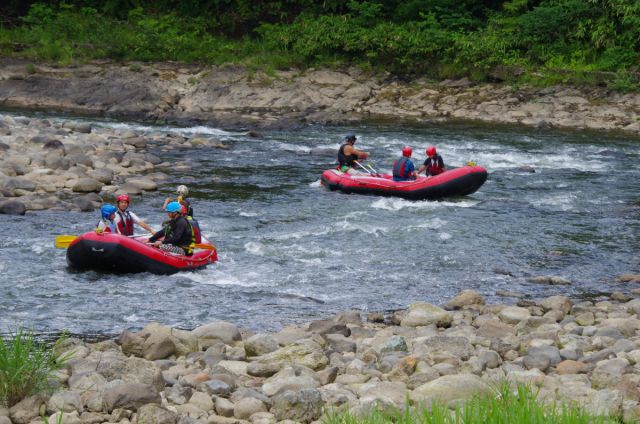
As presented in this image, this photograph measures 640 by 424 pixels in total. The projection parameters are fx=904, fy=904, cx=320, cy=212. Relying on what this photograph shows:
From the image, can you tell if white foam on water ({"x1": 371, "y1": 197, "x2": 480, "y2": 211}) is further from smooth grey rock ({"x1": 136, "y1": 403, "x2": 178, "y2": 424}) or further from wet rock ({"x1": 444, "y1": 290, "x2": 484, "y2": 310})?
A: smooth grey rock ({"x1": 136, "y1": 403, "x2": 178, "y2": 424})

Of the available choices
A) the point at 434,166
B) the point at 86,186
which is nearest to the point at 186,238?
the point at 86,186

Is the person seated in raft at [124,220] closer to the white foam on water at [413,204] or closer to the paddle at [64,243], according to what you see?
the paddle at [64,243]

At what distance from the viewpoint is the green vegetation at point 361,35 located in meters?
26.2

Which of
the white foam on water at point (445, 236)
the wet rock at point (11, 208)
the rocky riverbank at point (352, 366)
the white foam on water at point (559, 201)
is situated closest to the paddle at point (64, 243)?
the wet rock at point (11, 208)

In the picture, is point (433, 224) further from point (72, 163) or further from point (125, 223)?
point (72, 163)

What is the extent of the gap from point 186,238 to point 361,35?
1845cm

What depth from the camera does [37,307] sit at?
9086 millimetres

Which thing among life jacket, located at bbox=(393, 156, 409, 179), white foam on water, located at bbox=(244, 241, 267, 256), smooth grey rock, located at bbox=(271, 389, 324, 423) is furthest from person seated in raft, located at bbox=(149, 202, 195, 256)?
smooth grey rock, located at bbox=(271, 389, 324, 423)

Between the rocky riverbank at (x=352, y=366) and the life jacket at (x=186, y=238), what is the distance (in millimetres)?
2559

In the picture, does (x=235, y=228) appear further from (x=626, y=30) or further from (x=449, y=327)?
(x=626, y=30)

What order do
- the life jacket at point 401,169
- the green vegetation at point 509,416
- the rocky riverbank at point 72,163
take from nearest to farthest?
the green vegetation at point 509,416 → the rocky riverbank at point 72,163 → the life jacket at point 401,169

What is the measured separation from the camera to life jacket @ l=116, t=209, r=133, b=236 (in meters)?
11.1

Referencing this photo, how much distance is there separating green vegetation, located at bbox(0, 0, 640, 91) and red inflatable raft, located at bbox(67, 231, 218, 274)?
17.4 m

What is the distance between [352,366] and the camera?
6898 mm
